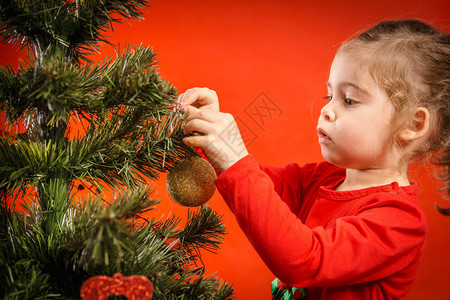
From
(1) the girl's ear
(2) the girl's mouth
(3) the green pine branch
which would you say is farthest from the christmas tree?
(1) the girl's ear

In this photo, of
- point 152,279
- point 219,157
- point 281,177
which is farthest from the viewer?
point 281,177

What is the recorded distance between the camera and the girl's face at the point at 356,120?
1.97 ft

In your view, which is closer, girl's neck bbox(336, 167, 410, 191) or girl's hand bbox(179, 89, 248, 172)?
girl's hand bbox(179, 89, 248, 172)

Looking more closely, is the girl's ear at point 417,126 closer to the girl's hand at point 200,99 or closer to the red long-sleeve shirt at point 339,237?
the red long-sleeve shirt at point 339,237

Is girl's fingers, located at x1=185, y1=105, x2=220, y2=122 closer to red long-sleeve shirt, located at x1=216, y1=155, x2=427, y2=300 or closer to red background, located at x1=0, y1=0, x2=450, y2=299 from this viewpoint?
red long-sleeve shirt, located at x1=216, y1=155, x2=427, y2=300

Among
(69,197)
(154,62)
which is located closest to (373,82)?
(154,62)

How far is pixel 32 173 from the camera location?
38cm

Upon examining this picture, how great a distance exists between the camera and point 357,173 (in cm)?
66

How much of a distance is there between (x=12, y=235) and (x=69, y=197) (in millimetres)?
66

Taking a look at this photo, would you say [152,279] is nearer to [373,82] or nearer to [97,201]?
[97,201]

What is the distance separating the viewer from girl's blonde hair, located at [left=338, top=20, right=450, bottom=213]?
62 centimetres

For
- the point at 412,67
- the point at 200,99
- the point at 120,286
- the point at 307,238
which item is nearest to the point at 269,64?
the point at 412,67

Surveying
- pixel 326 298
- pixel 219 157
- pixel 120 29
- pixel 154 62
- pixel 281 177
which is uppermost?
pixel 120 29

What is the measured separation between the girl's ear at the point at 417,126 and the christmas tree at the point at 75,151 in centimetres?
36
